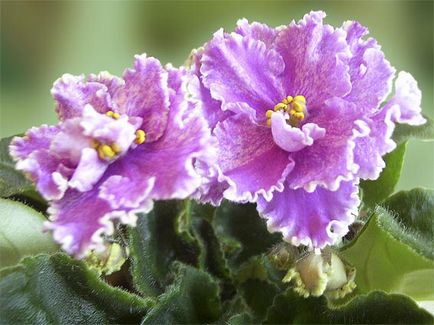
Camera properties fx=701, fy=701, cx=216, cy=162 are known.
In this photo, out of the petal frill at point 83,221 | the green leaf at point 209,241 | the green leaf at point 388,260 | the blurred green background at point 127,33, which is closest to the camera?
the petal frill at point 83,221

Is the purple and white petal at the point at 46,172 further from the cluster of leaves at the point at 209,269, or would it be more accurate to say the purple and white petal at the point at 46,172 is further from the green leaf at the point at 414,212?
the green leaf at the point at 414,212

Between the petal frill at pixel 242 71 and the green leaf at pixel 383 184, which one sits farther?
the green leaf at pixel 383 184

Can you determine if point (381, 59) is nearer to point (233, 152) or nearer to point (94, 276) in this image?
point (233, 152)

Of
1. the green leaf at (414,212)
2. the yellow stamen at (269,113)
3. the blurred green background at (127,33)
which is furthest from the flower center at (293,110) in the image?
the blurred green background at (127,33)

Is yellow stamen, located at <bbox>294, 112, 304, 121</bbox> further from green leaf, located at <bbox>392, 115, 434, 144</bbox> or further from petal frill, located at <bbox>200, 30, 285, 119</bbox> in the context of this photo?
green leaf, located at <bbox>392, 115, 434, 144</bbox>

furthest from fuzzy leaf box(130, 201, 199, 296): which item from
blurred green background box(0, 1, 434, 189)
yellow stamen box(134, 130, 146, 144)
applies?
blurred green background box(0, 1, 434, 189)

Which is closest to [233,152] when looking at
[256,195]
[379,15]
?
[256,195]
